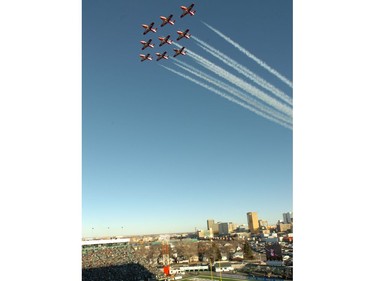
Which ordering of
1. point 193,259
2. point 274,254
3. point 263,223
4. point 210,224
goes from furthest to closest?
point 210,224
point 263,223
point 193,259
point 274,254

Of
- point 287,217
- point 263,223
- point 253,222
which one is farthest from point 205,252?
point 287,217

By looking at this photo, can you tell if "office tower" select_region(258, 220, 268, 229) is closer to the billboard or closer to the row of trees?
the row of trees

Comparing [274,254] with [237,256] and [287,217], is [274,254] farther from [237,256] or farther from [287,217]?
[287,217]

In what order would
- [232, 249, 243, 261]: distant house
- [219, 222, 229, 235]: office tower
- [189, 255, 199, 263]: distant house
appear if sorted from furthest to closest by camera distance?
[219, 222, 229, 235]: office tower → [189, 255, 199, 263]: distant house → [232, 249, 243, 261]: distant house

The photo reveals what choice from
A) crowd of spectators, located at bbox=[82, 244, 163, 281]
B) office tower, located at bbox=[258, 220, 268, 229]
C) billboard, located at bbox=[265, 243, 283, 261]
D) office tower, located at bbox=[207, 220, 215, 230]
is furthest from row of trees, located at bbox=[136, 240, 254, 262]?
office tower, located at bbox=[207, 220, 215, 230]

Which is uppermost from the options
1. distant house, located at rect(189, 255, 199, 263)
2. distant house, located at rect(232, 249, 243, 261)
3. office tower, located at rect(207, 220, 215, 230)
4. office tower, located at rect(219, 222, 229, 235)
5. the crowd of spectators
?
the crowd of spectators
